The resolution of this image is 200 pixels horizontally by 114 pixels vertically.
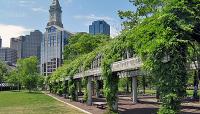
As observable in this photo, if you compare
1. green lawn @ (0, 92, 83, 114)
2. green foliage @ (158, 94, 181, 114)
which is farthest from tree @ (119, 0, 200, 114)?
green lawn @ (0, 92, 83, 114)

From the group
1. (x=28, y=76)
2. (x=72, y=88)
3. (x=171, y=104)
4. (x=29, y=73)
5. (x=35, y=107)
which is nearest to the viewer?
(x=171, y=104)

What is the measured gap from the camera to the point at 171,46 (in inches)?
653

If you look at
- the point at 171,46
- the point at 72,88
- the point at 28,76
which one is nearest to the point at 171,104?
the point at 171,46

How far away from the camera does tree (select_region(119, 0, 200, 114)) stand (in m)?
16.4

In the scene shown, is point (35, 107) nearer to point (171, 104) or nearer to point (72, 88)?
point (72, 88)

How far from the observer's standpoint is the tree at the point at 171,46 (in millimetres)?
16406

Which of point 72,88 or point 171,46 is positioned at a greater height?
point 171,46

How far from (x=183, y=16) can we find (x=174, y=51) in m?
1.76

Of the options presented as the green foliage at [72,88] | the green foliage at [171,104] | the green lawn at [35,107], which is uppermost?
the green foliage at [72,88]

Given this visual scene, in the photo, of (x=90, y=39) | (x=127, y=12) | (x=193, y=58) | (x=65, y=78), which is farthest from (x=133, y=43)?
(x=90, y=39)

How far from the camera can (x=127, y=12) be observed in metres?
41.9

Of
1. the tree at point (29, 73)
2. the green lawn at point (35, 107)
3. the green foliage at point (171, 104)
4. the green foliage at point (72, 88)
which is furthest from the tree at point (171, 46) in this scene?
the tree at point (29, 73)

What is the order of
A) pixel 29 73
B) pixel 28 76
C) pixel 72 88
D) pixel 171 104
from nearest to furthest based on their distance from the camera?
pixel 171 104
pixel 72 88
pixel 28 76
pixel 29 73

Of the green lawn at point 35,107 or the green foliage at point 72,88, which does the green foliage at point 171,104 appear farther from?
the green foliage at point 72,88
